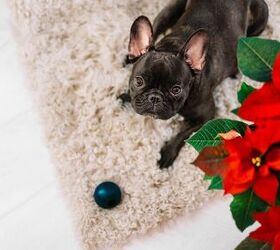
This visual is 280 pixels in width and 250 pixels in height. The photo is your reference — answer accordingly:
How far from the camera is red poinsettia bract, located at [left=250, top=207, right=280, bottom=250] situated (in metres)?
0.66

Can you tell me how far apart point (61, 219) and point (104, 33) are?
0.64 m

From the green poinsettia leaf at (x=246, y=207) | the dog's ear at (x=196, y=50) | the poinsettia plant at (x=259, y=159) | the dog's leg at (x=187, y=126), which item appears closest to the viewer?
the poinsettia plant at (x=259, y=159)

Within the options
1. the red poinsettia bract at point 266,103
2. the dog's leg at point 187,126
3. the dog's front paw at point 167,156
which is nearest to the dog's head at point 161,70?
the dog's leg at point 187,126

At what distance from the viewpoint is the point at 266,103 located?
66 cm

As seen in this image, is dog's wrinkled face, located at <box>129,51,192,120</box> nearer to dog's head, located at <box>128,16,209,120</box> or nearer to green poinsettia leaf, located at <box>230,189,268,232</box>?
dog's head, located at <box>128,16,209,120</box>

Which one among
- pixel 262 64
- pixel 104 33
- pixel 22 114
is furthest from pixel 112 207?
pixel 262 64

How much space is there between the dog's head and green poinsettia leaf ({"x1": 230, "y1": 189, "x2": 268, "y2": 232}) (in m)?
0.62

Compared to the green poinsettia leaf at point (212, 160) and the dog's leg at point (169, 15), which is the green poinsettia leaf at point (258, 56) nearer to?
the green poinsettia leaf at point (212, 160)

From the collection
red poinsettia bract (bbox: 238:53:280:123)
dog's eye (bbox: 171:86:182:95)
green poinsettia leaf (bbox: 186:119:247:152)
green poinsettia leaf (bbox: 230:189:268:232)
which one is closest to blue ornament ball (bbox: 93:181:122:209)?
dog's eye (bbox: 171:86:182:95)

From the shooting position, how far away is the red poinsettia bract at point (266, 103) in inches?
25.8

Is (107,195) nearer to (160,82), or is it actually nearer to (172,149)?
(172,149)

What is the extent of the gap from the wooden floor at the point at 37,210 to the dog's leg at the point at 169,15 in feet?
1.64

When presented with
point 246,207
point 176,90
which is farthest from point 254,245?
point 176,90

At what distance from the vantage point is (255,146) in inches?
26.0
